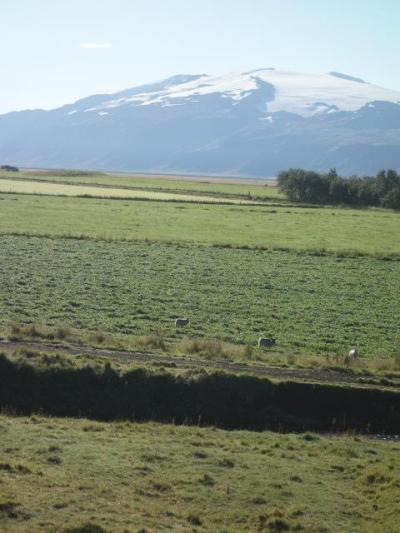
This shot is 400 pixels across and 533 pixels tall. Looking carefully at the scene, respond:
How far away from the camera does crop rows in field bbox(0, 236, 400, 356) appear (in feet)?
106

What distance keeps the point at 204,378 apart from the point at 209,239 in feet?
142

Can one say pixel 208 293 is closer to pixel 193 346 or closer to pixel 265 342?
pixel 265 342

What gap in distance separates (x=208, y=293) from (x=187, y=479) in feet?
78.7

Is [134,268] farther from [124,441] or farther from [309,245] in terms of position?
[124,441]

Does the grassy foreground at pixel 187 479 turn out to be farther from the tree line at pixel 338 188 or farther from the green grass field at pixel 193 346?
the tree line at pixel 338 188

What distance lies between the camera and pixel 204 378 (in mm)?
23484

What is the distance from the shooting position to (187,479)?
55.4 ft

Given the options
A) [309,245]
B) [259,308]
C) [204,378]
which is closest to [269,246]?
[309,245]

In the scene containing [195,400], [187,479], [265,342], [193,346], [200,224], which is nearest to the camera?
[187,479]

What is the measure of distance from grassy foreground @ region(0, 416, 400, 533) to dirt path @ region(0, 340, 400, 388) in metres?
4.08

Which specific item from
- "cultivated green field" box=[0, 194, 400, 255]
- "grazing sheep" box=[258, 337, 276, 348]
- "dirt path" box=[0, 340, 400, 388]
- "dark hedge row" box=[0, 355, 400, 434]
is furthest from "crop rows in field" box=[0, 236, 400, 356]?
"cultivated green field" box=[0, 194, 400, 255]

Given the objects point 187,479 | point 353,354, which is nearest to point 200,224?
point 353,354

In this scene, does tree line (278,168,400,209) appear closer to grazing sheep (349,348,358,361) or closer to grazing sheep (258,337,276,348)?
grazing sheep (258,337,276,348)

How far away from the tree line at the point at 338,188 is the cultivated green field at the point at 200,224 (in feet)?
98.5
